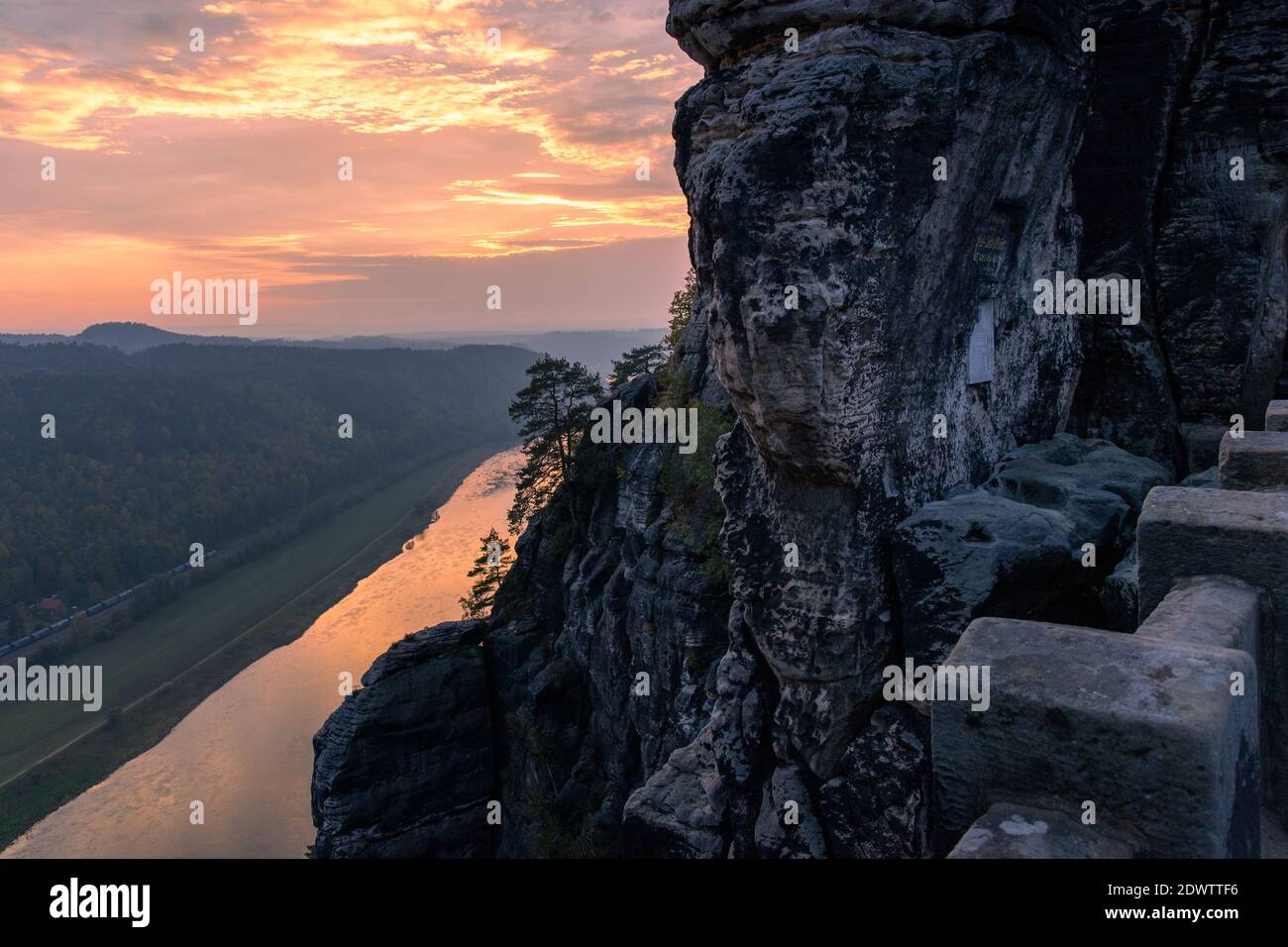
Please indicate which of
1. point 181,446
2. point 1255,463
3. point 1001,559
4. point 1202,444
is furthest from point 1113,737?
point 181,446

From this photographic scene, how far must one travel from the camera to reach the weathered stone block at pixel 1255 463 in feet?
23.3

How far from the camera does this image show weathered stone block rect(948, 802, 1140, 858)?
3.87 metres

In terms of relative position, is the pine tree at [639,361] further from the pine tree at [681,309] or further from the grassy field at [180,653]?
the grassy field at [180,653]

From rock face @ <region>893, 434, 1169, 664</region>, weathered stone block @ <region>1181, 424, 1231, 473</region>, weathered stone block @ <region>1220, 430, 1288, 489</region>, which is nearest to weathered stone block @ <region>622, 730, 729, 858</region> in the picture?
rock face @ <region>893, 434, 1169, 664</region>

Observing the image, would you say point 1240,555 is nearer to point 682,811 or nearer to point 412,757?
point 682,811

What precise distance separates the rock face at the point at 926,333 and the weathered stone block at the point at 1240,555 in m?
0.13

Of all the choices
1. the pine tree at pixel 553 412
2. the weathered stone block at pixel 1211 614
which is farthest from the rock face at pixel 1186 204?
the pine tree at pixel 553 412

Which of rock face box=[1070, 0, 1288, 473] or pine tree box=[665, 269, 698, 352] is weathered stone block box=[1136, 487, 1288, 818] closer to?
rock face box=[1070, 0, 1288, 473]

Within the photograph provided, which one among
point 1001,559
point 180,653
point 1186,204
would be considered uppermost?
point 1186,204

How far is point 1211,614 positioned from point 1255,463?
2802 mm

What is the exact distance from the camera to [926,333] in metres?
10.4

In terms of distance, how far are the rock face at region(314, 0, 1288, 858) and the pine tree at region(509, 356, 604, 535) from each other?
22.1m
